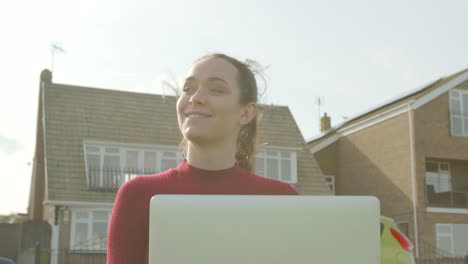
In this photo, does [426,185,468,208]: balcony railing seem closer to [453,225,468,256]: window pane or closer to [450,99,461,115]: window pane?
[453,225,468,256]: window pane

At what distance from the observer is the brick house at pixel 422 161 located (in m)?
26.6

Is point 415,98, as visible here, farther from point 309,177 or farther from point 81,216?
point 81,216

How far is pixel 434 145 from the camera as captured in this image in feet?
90.2

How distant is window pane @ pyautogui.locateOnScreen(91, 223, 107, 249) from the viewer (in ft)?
75.4

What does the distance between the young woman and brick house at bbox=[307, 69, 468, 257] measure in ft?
80.8

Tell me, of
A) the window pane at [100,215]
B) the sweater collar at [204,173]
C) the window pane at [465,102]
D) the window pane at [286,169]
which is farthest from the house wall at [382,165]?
the sweater collar at [204,173]

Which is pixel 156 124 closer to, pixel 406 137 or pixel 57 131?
pixel 57 131

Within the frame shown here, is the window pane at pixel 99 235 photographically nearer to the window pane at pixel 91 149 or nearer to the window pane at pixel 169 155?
the window pane at pixel 91 149

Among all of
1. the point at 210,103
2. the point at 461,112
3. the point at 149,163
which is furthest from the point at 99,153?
the point at 210,103

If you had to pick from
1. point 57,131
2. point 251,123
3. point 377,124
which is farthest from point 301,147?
point 251,123

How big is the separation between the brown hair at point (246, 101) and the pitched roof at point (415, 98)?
25030 mm

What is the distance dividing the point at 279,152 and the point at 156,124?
5140 mm

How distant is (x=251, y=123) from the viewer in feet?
8.50

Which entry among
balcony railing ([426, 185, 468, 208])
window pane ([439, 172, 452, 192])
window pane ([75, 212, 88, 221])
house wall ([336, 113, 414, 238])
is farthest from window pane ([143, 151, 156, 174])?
window pane ([439, 172, 452, 192])
